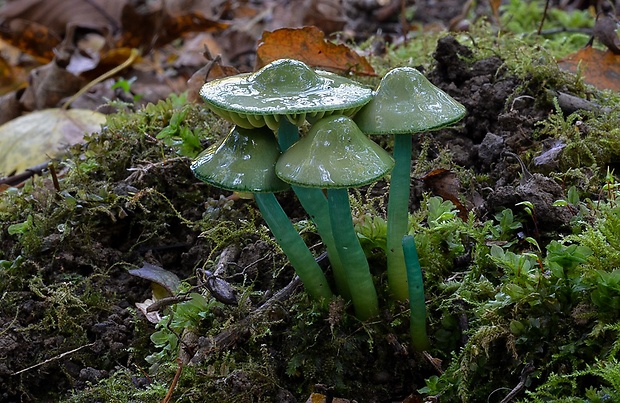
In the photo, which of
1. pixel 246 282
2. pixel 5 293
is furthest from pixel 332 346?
pixel 5 293

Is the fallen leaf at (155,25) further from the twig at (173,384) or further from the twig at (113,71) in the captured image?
the twig at (173,384)

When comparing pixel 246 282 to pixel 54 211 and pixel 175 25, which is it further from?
pixel 175 25

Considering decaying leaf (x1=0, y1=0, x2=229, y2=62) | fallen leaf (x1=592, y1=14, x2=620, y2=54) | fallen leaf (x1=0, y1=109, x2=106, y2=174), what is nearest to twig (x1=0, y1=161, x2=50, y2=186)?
fallen leaf (x1=0, y1=109, x2=106, y2=174)

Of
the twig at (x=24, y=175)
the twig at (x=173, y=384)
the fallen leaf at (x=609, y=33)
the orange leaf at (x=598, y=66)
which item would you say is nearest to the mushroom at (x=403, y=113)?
the twig at (x=173, y=384)

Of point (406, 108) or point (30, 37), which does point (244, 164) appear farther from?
point (30, 37)

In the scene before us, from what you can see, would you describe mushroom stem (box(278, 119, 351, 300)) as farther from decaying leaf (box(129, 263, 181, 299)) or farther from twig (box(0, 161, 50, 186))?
twig (box(0, 161, 50, 186))

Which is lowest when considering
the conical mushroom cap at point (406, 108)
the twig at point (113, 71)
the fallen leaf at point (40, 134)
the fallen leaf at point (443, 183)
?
the twig at point (113, 71)
